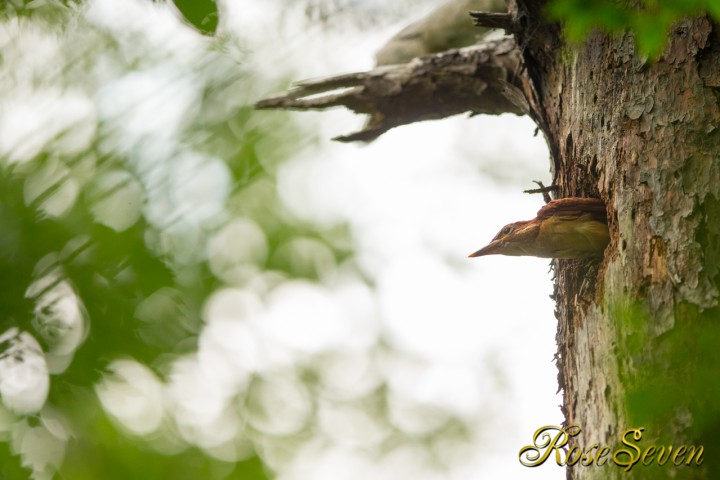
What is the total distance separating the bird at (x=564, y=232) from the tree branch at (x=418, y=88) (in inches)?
39.4

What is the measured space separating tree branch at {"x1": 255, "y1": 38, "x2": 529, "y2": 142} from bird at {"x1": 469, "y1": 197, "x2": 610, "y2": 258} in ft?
3.28

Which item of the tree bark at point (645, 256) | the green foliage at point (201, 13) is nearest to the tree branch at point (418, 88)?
the tree bark at point (645, 256)

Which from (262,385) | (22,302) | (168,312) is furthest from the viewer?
(262,385)

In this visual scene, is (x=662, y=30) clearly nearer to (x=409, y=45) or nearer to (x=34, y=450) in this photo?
(x=34, y=450)

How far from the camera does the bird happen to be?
236 cm

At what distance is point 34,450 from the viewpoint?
148 cm

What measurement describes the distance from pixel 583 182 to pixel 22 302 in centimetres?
207

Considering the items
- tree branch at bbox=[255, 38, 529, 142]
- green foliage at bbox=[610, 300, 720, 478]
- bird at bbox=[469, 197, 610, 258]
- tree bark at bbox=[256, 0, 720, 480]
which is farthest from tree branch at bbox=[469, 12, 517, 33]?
green foliage at bbox=[610, 300, 720, 478]

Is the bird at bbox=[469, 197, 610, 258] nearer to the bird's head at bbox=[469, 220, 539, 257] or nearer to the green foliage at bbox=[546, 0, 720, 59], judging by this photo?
the bird's head at bbox=[469, 220, 539, 257]

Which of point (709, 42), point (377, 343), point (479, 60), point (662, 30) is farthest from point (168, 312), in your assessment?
point (377, 343)

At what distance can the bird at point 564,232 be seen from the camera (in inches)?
92.8

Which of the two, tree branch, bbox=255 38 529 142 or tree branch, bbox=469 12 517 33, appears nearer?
tree branch, bbox=469 12 517 33

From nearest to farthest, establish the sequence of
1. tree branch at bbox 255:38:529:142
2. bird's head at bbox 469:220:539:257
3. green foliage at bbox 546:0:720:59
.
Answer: green foliage at bbox 546:0:720:59
bird's head at bbox 469:220:539:257
tree branch at bbox 255:38:529:142

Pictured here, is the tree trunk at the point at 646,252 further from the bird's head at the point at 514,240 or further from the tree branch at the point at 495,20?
the tree branch at the point at 495,20
